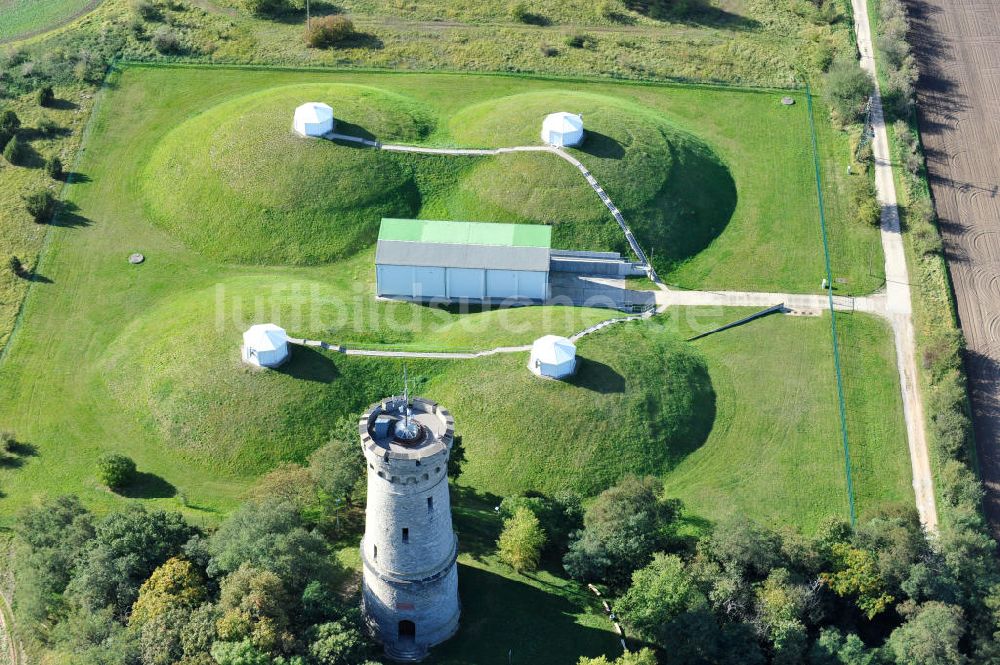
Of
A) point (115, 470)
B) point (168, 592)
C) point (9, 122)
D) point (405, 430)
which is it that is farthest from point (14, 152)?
point (405, 430)

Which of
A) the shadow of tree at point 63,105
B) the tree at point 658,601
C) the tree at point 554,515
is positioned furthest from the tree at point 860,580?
the shadow of tree at point 63,105

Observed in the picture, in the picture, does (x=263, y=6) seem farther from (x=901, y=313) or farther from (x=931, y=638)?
(x=931, y=638)

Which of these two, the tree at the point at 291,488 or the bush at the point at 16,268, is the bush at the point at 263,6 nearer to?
the bush at the point at 16,268

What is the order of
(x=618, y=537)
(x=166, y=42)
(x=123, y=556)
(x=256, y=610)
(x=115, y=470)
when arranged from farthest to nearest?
(x=166, y=42), (x=115, y=470), (x=618, y=537), (x=123, y=556), (x=256, y=610)

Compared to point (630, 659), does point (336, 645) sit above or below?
above

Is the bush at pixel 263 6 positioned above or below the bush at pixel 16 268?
above

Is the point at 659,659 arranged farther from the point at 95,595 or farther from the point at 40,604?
the point at 40,604
